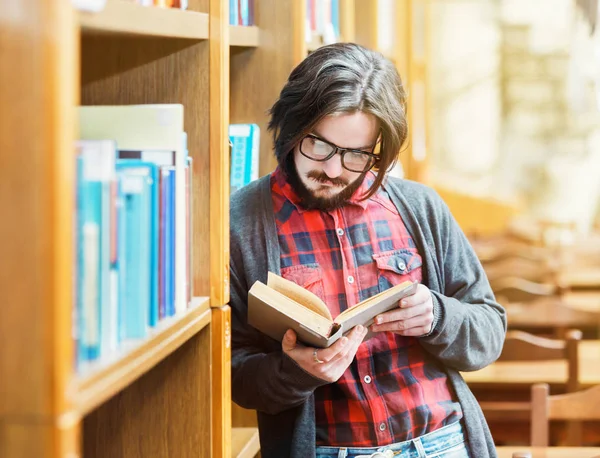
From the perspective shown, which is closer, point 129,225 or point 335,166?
point 129,225

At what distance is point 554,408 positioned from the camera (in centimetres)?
251

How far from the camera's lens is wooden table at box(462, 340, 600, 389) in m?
3.27

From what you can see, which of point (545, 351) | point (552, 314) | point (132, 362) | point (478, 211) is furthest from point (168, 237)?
point (478, 211)

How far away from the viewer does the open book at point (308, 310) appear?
60.2 inches

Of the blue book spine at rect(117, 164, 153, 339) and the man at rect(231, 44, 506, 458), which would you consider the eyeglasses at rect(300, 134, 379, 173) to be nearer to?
the man at rect(231, 44, 506, 458)

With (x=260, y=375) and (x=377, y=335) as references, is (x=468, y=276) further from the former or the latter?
(x=260, y=375)

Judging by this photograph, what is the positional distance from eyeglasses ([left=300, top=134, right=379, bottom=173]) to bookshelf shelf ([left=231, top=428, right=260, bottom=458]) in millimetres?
736

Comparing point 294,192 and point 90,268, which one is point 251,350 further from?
point 90,268

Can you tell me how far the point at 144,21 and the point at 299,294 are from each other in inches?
23.8

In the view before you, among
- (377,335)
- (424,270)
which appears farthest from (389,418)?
(424,270)

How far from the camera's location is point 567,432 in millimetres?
3131

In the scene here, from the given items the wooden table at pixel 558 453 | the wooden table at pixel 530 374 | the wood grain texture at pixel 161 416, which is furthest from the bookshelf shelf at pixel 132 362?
the wooden table at pixel 530 374

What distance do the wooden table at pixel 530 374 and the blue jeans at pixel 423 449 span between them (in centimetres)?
151

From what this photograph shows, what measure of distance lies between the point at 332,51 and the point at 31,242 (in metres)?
1.10
